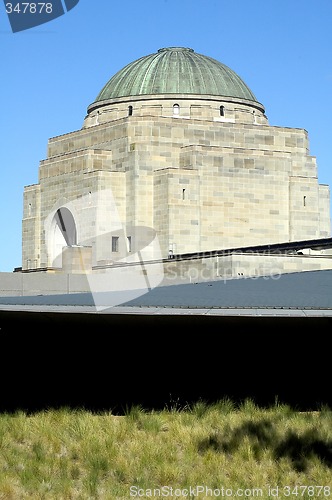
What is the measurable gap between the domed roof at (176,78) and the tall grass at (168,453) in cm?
5069

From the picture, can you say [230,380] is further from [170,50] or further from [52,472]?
[170,50]

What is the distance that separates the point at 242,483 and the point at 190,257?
1245 inches

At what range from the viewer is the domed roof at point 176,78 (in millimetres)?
70625

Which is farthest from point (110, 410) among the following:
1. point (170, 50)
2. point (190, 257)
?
point (170, 50)

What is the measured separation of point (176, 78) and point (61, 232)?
11530 millimetres

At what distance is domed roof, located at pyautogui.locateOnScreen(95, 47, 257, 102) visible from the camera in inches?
2781

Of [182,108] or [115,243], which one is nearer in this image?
[115,243]

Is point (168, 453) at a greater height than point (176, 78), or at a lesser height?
lesser

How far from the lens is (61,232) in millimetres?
69688

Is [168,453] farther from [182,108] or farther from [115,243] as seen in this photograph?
[182,108]

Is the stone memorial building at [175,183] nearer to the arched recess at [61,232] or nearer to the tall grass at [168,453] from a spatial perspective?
the arched recess at [61,232]

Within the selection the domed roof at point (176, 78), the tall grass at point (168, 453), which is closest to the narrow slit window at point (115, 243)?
the domed roof at point (176, 78)

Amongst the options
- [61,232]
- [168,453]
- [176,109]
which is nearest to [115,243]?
[61,232]

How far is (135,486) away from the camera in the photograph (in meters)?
18.2
